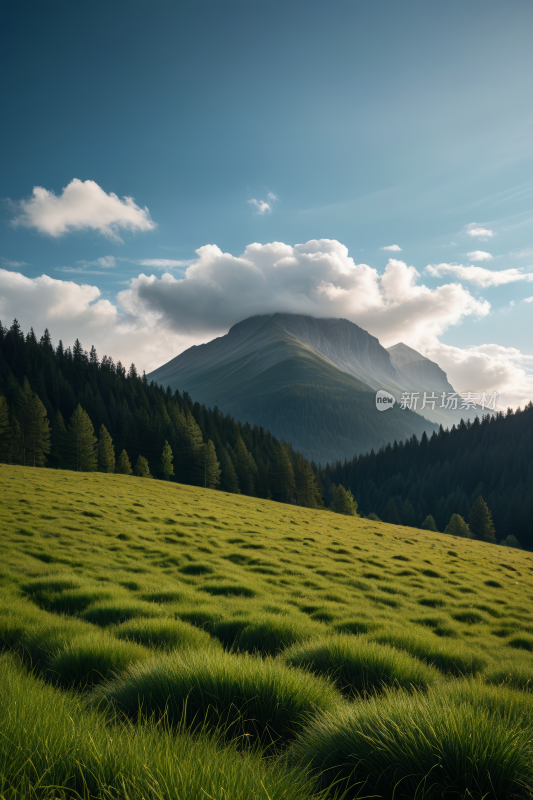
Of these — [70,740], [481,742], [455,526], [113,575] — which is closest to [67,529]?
[113,575]

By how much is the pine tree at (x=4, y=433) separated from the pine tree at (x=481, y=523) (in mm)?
122740

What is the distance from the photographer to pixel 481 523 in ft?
367

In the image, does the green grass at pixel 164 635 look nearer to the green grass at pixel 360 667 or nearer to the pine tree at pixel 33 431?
the green grass at pixel 360 667

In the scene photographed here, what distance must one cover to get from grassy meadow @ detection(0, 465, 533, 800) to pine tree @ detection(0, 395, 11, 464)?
69.8m

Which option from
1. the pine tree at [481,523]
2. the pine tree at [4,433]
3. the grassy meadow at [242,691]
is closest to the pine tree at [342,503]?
the pine tree at [481,523]

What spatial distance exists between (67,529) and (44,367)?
13861 cm

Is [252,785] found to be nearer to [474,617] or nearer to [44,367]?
[474,617]

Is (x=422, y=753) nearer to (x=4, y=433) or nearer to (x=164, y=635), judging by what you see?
(x=164, y=635)

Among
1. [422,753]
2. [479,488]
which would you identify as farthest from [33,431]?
[479,488]

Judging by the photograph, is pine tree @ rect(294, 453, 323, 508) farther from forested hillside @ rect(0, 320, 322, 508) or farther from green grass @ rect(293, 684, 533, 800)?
green grass @ rect(293, 684, 533, 800)

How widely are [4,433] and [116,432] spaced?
36.5 m

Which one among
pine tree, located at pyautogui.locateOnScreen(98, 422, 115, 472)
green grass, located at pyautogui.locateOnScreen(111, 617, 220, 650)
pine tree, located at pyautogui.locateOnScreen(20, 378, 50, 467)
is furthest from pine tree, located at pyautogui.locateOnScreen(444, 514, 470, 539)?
green grass, located at pyautogui.locateOnScreen(111, 617, 220, 650)

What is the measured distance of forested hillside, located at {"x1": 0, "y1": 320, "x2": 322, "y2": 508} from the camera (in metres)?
78.2

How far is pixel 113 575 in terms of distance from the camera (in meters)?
11.9
